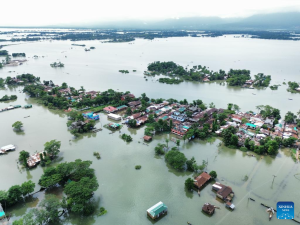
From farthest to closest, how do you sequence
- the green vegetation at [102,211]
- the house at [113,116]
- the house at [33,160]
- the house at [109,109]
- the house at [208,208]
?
the house at [109,109], the house at [113,116], the house at [33,160], the green vegetation at [102,211], the house at [208,208]

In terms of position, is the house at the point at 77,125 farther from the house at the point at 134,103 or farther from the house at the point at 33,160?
the house at the point at 134,103

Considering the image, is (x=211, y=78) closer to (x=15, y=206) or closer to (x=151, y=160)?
(x=151, y=160)

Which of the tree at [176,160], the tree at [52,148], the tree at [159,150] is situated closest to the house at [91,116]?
the tree at [52,148]

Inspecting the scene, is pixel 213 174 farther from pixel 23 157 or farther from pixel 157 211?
pixel 23 157

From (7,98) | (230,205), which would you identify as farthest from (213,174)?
(7,98)

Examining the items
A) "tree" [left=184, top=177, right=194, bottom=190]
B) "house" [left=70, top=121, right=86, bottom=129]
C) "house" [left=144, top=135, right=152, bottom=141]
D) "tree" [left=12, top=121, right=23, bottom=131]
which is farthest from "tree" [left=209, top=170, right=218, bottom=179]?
"tree" [left=12, top=121, right=23, bottom=131]

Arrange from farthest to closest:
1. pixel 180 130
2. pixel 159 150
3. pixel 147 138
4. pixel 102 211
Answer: pixel 180 130, pixel 147 138, pixel 159 150, pixel 102 211

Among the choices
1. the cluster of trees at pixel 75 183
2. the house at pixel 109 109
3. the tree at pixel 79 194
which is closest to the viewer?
the tree at pixel 79 194
